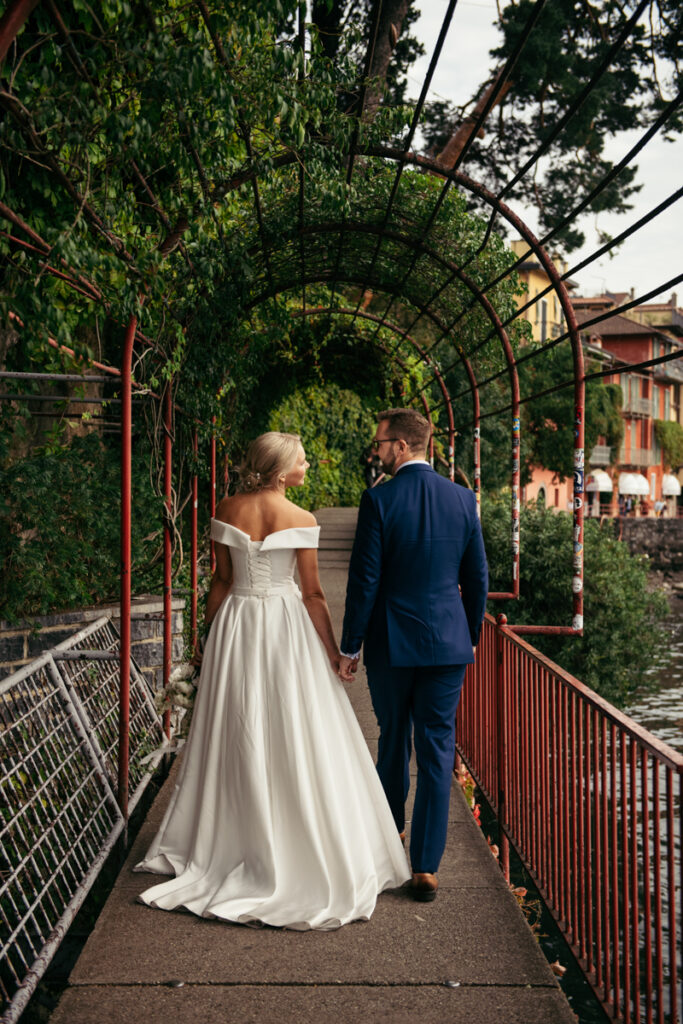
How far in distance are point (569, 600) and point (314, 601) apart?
980 cm

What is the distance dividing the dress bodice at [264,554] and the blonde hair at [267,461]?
0.20 metres

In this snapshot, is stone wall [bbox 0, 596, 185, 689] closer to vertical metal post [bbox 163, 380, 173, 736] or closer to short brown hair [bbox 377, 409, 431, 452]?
vertical metal post [bbox 163, 380, 173, 736]

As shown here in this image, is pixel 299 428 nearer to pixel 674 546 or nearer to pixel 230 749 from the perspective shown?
pixel 230 749

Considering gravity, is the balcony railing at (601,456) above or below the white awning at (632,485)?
above

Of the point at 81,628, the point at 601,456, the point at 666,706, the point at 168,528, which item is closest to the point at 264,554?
the point at 168,528

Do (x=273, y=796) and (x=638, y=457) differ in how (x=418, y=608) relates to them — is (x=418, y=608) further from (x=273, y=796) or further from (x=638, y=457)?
(x=638, y=457)

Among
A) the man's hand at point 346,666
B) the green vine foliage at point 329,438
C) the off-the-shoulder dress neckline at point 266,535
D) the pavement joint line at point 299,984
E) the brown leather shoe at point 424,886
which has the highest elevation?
the green vine foliage at point 329,438

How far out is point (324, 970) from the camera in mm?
3092

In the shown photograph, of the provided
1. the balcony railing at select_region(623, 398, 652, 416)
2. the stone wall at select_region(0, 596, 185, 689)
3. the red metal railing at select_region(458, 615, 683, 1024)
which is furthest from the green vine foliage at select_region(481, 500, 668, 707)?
the balcony railing at select_region(623, 398, 652, 416)

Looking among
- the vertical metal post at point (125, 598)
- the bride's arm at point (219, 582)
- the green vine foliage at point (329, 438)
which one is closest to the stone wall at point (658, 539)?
the green vine foliage at point (329, 438)

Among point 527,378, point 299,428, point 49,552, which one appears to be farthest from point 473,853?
point 527,378

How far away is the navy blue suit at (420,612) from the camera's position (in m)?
3.62

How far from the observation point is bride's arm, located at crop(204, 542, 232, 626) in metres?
3.97

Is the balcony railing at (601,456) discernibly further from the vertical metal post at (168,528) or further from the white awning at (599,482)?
the vertical metal post at (168,528)
